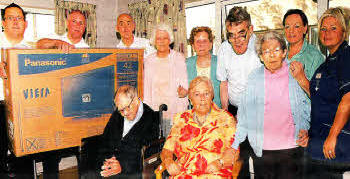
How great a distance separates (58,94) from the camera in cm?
162

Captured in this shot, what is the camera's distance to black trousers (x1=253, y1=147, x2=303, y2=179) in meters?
1.39

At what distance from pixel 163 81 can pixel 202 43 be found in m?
0.48

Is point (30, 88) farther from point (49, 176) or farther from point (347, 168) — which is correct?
point (347, 168)

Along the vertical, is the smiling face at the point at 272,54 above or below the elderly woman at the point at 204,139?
above

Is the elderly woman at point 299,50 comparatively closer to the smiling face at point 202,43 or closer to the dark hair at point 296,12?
the dark hair at point 296,12

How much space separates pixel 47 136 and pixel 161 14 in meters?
2.15

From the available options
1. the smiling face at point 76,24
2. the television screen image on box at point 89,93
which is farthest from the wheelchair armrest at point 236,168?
the smiling face at point 76,24

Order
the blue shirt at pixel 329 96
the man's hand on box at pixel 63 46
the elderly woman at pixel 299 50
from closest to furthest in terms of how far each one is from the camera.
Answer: the blue shirt at pixel 329 96 < the elderly woman at pixel 299 50 < the man's hand on box at pixel 63 46

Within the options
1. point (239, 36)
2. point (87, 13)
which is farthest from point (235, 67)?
point (87, 13)

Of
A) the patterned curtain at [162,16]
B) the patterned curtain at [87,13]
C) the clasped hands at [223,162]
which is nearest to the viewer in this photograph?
the clasped hands at [223,162]

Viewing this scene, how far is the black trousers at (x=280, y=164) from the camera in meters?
1.39

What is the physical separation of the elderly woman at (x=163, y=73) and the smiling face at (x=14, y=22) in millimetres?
933

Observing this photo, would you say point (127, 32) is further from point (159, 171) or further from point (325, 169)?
point (325, 169)

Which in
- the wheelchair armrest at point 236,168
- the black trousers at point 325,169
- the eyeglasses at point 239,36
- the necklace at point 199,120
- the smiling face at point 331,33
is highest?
the eyeglasses at point 239,36
